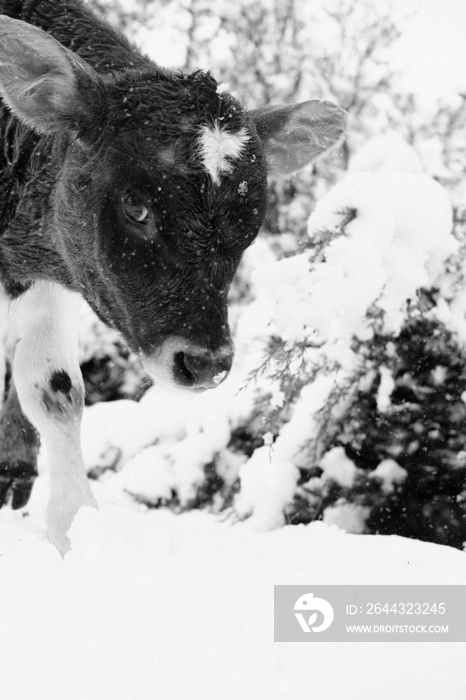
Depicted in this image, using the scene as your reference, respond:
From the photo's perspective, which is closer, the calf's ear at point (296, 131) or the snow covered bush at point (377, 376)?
the calf's ear at point (296, 131)

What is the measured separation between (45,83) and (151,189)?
2.13 ft

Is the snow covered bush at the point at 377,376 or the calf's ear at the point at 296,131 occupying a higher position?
the calf's ear at the point at 296,131

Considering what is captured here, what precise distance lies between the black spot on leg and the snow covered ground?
38.3 inches

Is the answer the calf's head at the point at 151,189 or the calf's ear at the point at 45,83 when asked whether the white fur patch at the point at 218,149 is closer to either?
the calf's head at the point at 151,189

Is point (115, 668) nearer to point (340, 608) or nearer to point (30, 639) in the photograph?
point (30, 639)

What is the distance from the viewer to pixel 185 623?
256 cm

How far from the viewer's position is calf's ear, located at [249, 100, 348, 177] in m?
3.97

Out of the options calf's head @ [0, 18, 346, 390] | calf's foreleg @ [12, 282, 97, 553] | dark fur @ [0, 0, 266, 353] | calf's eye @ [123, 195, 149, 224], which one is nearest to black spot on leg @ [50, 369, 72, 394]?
calf's foreleg @ [12, 282, 97, 553]

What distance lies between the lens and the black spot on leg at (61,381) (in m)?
4.37

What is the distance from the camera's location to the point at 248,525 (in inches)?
214

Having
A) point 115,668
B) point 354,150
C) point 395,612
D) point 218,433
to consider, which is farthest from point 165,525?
point 354,150

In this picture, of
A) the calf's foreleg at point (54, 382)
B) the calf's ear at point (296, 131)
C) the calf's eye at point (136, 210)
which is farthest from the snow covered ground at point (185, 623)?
the calf's ear at point (296, 131)

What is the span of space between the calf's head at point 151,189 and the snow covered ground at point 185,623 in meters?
0.69

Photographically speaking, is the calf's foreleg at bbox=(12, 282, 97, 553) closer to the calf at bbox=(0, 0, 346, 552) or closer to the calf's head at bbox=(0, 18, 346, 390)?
the calf at bbox=(0, 0, 346, 552)
